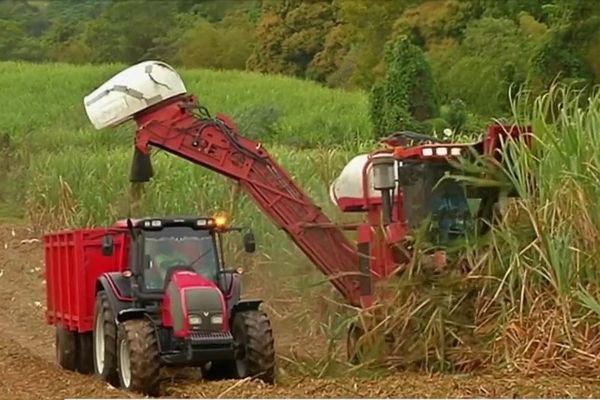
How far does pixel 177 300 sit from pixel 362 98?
28552 millimetres

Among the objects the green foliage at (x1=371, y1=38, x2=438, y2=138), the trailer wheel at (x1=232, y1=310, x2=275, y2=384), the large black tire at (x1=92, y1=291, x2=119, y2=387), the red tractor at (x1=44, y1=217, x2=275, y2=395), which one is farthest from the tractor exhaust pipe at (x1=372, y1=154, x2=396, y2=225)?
the green foliage at (x1=371, y1=38, x2=438, y2=138)

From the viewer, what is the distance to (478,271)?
11.0m

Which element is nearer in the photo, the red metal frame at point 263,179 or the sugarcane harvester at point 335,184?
the sugarcane harvester at point 335,184

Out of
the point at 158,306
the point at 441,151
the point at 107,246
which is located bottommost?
the point at 158,306

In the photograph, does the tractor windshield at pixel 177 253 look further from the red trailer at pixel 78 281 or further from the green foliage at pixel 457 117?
the green foliage at pixel 457 117

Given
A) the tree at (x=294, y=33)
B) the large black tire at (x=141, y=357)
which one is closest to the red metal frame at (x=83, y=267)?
the large black tire at (x=141, y=357)

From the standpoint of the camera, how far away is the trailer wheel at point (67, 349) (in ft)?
43.7

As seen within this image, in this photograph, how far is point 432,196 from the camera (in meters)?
11.7

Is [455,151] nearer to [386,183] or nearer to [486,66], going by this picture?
[386,183]

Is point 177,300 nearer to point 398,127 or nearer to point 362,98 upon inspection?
point 398,127

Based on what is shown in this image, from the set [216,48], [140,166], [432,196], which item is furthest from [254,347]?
[216,48]

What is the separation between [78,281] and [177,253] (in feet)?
4.74

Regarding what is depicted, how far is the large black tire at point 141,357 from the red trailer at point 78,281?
4.64ft

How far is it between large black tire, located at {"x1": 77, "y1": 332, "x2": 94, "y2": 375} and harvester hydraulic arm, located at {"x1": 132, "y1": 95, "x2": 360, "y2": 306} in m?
1.89
